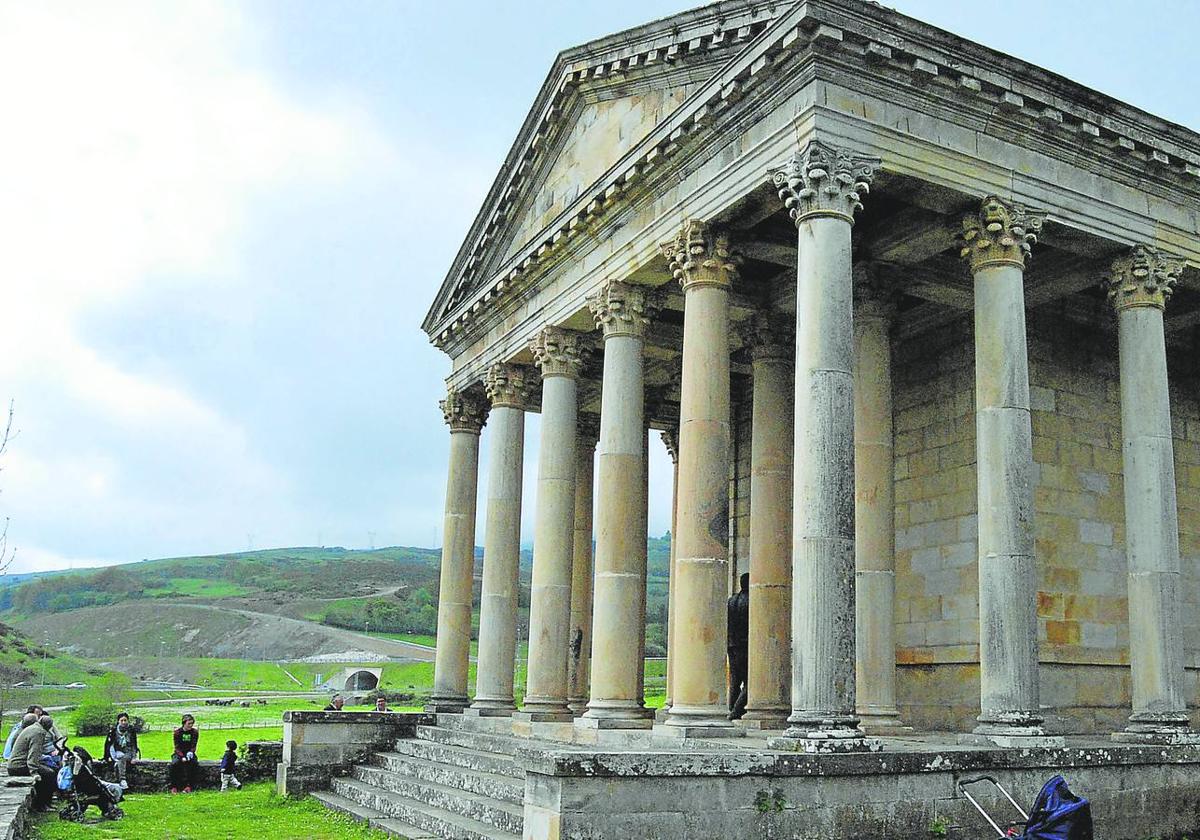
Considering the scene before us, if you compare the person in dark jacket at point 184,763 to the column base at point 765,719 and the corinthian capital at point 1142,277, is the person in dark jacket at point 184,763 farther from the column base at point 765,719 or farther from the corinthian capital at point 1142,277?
the corinthian capital at point 1142,277

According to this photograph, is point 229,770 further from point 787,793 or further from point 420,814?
point 787,793

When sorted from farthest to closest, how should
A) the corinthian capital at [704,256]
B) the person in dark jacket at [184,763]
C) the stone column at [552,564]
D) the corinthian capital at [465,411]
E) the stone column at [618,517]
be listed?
the corinthian capital at [465,411] → the person in dark jacket at [184,763] → the stone column at [552,564] → the stone column at [618,517] → the corinthian capital at [704,256]

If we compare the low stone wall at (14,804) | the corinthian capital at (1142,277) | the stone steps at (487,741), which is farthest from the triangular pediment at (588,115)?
the low stone wall at (14,804)

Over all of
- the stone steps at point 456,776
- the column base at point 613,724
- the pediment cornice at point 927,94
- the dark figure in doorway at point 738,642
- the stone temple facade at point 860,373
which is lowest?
the stone steps at point 456,776

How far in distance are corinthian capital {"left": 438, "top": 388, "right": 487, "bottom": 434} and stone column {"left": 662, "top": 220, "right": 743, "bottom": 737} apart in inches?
483

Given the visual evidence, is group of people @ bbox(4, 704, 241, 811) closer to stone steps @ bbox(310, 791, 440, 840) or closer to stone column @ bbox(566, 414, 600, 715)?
stone steps @ bbox(310, 791, 440, 840)

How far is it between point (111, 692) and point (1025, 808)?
210 feet

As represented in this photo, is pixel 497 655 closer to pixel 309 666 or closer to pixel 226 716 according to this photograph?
pixel 226 716

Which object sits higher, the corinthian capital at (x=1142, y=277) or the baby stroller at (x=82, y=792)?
the corinthian capital at (x=1142, y=277)

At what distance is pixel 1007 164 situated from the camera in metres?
17.7

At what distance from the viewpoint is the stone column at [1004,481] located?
52.6 feet

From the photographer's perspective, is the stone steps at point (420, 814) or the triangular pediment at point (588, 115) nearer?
the stone steps at point (420, 814)

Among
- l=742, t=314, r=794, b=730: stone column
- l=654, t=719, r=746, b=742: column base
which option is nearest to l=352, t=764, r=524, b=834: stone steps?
l=654, t=719, r=746, b=742: column base

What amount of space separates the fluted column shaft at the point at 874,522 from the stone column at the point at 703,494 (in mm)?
2653
